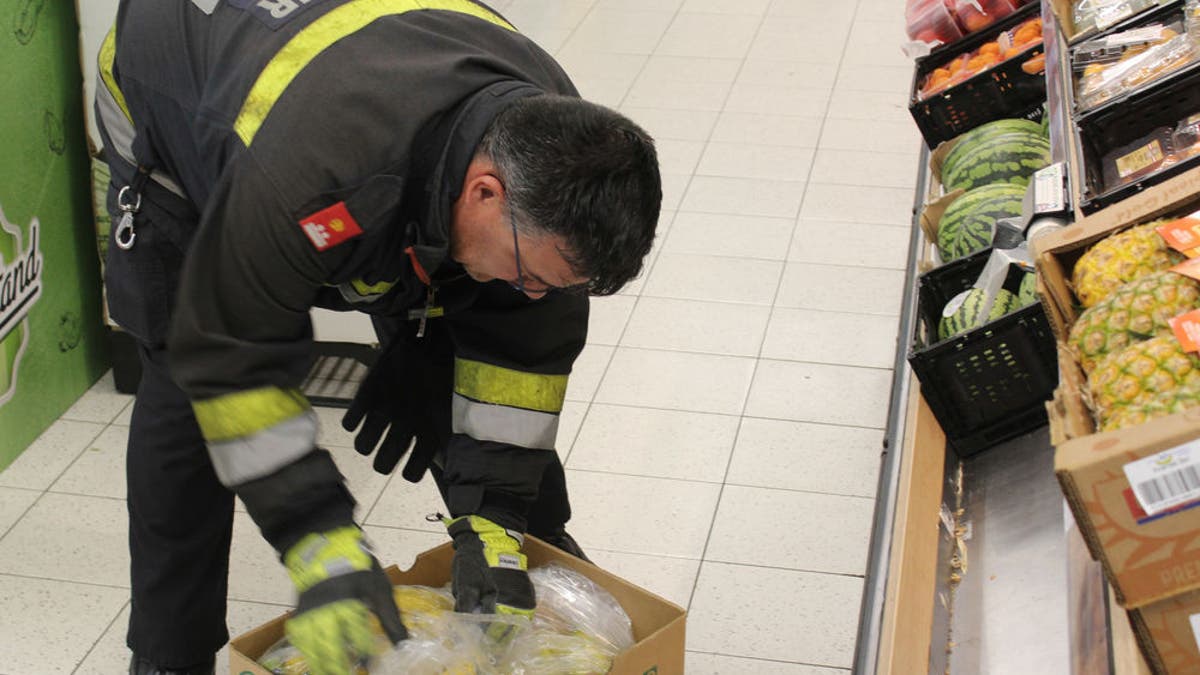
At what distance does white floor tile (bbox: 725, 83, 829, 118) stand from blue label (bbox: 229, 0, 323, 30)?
12.5 ft

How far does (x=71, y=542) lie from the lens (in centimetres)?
318

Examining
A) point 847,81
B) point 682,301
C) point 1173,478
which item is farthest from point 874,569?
point 847,81

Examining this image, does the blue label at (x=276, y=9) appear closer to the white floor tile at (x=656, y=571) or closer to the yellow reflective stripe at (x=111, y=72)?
the yellow reflective stripe at (x=111, y=72)

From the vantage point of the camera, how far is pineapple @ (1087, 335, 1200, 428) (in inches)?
67.6

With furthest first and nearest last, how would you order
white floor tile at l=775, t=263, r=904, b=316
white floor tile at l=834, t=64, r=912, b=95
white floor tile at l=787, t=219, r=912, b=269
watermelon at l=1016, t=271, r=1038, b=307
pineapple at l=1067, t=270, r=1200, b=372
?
white floor tile at l=834, t=64, r=912, b=95 < white floor tile at l=787, t=219, r=912, b=269 < white floor tile at l=775, t=263, r=904, b=316 < watermelon at l=1016, t=271, r=1038, b=307 < pineapple at l=1067, t=270, r=1200, b=372

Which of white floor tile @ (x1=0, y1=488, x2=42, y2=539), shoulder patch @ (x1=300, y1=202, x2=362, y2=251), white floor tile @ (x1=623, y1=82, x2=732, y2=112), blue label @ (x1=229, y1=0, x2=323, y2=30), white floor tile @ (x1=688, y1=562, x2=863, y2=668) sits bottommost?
white floor tile @ (x1=623, y1=82, x2=732, y2=112)

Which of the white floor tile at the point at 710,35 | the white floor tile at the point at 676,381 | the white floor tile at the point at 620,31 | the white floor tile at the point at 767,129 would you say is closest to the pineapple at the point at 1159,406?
the white floor tile at the point at 676,381

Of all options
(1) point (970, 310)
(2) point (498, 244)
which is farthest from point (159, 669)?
(1) point (970, 310)

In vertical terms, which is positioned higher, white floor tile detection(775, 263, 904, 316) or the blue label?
the blue label

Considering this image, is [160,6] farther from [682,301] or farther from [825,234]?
[825,234]

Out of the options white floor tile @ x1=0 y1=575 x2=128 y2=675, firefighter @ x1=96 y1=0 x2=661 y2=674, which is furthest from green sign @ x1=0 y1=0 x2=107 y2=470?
firefighter @ x1=96 y1=0 x2=661 y2=674

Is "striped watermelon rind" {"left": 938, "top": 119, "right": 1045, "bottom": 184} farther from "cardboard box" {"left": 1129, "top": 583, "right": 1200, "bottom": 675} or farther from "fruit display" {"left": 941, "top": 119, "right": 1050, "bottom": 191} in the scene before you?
"cardboard box" {"left": 1129, "top": 583, "right": 1200, "bottom": 675}

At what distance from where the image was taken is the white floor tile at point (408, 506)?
324 centimetres

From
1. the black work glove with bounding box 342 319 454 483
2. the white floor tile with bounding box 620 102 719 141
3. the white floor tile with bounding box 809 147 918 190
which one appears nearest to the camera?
the black work glove with bounding box 342 319 454 483
